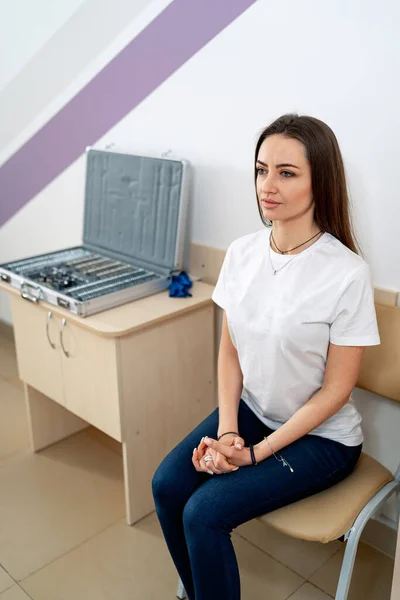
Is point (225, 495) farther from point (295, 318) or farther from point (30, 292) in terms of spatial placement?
point (30, 292)

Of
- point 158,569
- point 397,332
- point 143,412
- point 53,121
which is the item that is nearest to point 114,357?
point 143,412

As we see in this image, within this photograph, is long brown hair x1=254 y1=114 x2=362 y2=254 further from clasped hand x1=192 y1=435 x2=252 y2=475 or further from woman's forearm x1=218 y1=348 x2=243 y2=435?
clasped hand x1=192 y1=435 x2=252 y2=475

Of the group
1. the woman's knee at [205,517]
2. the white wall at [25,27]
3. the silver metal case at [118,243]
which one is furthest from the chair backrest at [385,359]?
the white wall at [25,27]

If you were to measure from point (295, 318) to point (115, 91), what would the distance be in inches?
50.7

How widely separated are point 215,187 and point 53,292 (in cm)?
63

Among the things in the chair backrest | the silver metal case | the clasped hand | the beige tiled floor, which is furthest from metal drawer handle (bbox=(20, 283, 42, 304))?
the chair backrest

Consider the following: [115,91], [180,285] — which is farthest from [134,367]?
[115,91]

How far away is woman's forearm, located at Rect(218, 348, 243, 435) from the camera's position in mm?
1585

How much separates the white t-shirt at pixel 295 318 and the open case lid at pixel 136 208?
49cm

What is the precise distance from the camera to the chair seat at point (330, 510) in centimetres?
137

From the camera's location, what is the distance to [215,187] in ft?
6.71

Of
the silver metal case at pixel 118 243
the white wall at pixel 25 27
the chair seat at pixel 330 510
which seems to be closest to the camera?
the chair seat at pixel 330 510

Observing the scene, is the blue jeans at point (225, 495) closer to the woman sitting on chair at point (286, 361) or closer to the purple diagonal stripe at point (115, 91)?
the woman sitting on chair at point (286, 361)

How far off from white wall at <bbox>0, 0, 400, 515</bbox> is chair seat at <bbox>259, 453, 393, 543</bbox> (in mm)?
321
